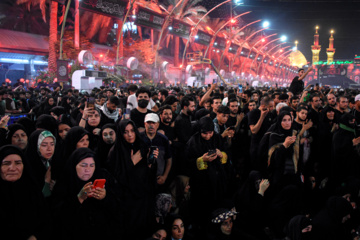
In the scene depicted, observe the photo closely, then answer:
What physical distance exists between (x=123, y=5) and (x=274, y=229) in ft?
61.6

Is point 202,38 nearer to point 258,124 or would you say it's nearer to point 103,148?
point 258,124

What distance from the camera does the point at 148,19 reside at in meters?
23.0

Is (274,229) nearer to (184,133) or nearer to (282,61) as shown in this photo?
(184,133)

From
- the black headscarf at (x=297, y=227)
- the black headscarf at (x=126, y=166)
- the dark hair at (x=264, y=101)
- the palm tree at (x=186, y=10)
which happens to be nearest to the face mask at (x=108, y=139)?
the black headscarf at (x=126, y=166)

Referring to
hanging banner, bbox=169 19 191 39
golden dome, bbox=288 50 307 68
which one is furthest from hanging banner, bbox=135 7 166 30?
golden dome, bbox=288 50 307 68

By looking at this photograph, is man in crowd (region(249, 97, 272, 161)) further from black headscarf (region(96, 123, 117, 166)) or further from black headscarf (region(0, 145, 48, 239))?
black headscarf (region(0, 145, 48, 239))

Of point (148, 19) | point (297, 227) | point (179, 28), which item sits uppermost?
point (179, 28)

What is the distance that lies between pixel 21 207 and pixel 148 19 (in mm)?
22211

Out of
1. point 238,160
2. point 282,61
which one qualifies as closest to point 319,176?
point 238,160

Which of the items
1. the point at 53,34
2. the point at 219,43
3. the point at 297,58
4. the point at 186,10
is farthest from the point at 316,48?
the point at 53,34

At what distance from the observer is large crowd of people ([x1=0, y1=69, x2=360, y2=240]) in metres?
2.79

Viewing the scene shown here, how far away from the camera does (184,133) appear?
197 inches

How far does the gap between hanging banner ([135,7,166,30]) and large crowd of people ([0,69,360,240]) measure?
57.7 ft

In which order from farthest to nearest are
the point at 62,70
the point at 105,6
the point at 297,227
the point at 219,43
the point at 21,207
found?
the point at 219,43 → the point at 105,6 → the point at 62,70 → the point at 297,227 → the point at 21,207
